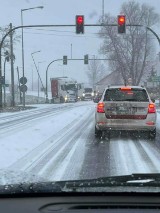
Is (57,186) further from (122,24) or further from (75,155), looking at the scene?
(122,24)

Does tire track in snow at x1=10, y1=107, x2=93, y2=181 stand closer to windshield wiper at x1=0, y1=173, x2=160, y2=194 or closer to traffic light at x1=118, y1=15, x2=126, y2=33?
windshield wiper at x1=0, y1=173, x2=160, y2=194

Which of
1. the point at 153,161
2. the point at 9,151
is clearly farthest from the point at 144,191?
the point at 9,151

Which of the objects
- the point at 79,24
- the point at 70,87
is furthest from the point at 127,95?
the point at 70,87

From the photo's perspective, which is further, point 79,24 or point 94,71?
point 94,71

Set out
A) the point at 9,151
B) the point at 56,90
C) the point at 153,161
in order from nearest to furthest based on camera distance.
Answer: the point at 153,161 → the point at 9,151 → the point at 56,90

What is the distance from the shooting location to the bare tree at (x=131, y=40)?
214 ft

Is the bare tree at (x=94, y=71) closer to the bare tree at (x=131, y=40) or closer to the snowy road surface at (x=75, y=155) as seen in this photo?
the bare tree at (x=131, y=40)

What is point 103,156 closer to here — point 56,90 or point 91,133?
point 91,133

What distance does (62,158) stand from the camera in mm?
10484

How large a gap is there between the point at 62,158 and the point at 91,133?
6.00 m

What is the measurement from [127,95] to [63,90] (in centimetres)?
4996

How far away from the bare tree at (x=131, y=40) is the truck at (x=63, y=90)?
6807 millimetres

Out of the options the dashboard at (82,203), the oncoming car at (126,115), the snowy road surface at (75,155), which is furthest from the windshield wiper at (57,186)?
the oncoming car at (126,115)

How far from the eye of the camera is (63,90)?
64.3m
